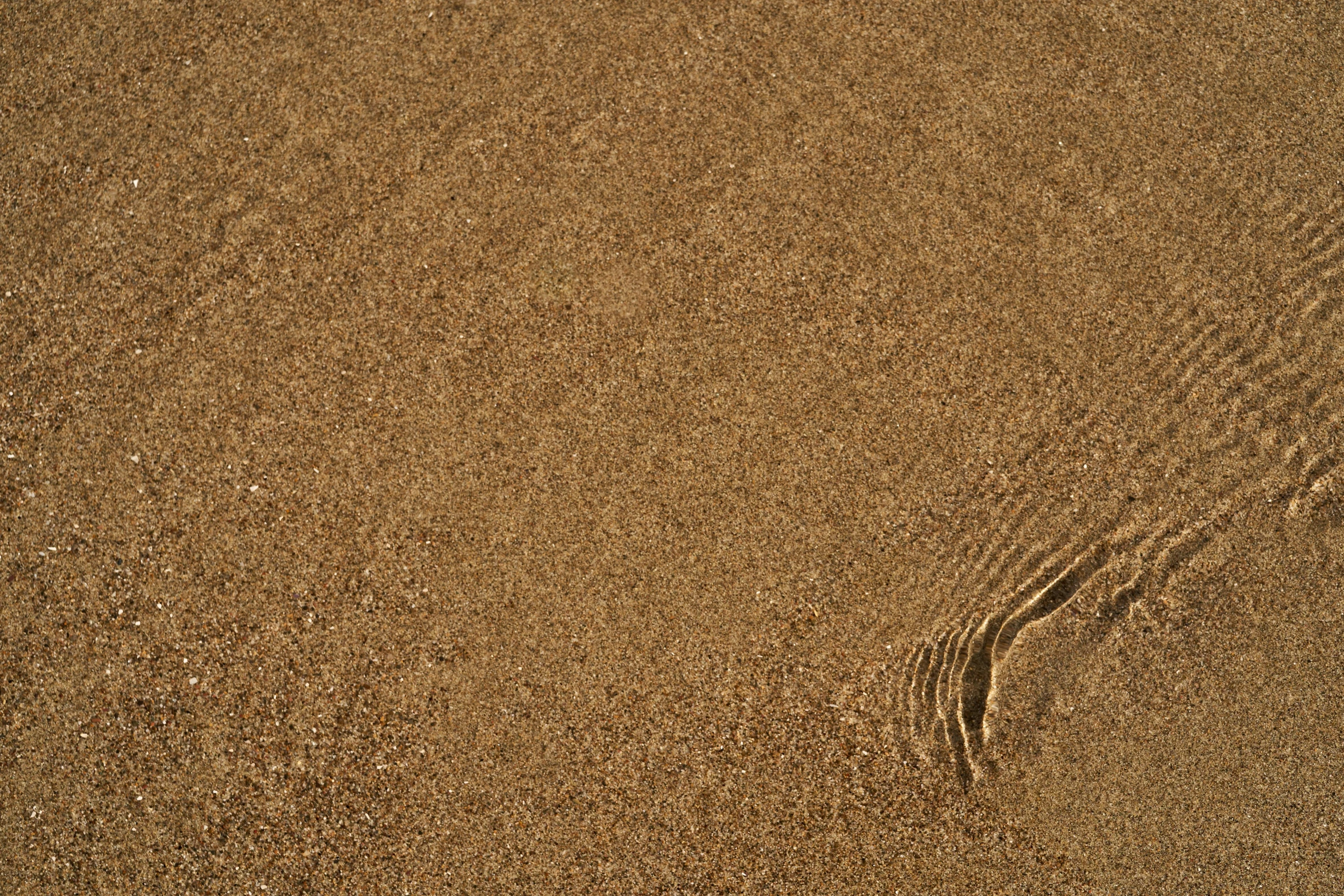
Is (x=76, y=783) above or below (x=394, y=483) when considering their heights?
below

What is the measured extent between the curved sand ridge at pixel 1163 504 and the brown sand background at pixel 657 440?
0.05 feet

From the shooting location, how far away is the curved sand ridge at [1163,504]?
2453mm

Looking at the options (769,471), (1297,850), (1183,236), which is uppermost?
(1183,236)

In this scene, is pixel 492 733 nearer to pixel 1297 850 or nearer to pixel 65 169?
pixel 65 169

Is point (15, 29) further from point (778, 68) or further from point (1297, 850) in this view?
point (1297, 850)

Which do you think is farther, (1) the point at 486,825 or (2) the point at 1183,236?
(2) the point at 1183,236

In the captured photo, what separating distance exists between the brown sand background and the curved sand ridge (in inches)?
0.6

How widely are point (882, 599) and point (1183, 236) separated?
1.37 metres

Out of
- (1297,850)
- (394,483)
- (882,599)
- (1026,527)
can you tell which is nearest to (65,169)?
(394,483)

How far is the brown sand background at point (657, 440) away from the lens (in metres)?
2.40

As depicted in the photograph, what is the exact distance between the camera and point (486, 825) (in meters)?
2.38

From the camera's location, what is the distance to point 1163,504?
2510 millimetres

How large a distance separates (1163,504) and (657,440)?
56.8 inches

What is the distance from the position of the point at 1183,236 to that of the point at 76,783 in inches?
136
